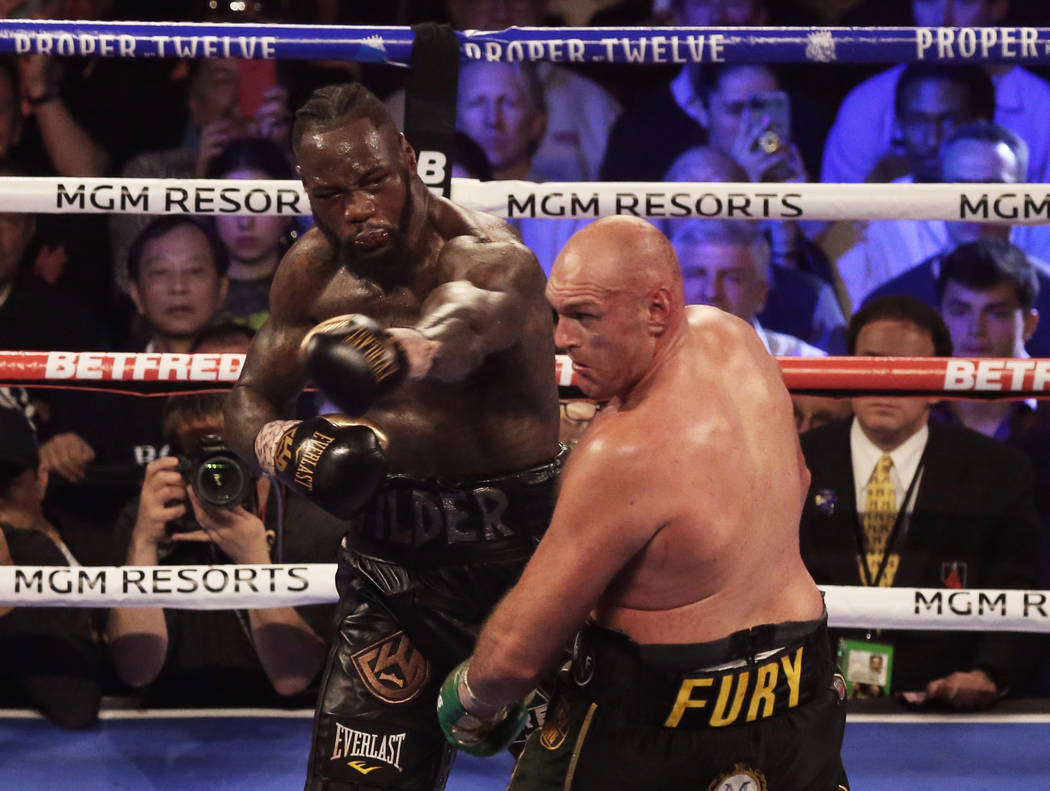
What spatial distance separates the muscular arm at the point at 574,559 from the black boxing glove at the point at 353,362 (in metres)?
0.24

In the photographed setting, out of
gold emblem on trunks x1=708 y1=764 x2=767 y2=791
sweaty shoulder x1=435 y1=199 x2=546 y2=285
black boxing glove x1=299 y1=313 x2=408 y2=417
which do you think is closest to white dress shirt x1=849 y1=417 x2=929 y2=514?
sweaty shoulder x1=435 y1=199 x2=546 y2=285

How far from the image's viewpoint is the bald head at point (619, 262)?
1.54 metres

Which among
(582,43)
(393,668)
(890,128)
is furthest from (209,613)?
(890,128)

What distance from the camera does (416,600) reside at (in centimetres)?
196

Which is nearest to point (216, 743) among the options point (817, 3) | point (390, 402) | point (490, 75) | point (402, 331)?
point (390, 402)

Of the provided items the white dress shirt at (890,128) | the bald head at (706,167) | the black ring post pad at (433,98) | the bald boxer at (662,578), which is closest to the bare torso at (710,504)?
the bald boxer at (662,578)

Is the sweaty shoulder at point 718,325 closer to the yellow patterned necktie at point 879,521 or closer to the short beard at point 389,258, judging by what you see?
the short beard at point 389,258

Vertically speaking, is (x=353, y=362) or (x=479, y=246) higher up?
(x=479, y=246)

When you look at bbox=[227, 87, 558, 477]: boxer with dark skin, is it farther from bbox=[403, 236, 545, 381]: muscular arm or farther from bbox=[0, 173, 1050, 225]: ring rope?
bbox=[0, 173, 1050, 225]: ring rope

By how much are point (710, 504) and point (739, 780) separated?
13.2 inches

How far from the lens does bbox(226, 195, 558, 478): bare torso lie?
6.44 ft

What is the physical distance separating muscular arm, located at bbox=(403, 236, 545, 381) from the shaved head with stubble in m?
0.18

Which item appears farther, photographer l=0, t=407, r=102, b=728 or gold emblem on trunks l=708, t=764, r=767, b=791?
photographer l=0, t=407, r=102, b=728

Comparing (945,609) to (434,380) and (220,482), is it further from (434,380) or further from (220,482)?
(220,482)
